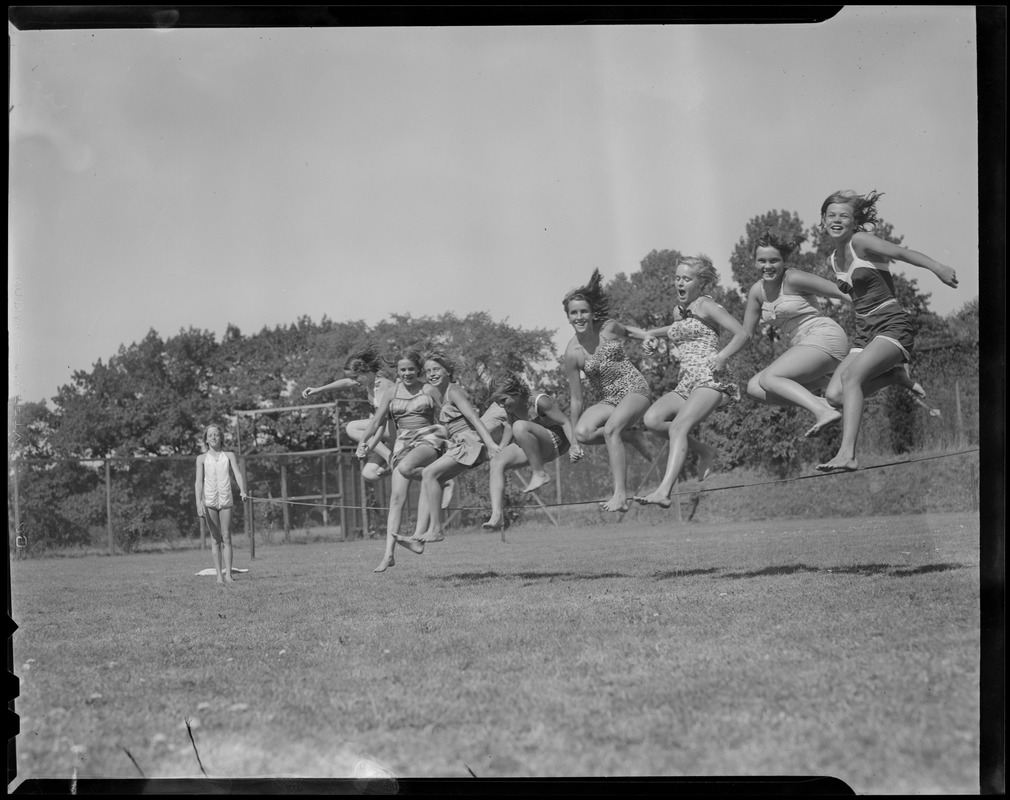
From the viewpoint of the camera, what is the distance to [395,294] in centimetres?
445

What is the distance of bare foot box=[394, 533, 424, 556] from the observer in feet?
16.3

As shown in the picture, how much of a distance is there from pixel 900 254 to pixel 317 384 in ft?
8.95

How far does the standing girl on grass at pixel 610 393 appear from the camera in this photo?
15.0ft

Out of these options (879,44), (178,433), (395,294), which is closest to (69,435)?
(178,433)

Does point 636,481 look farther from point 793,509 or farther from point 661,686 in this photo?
point 661,686

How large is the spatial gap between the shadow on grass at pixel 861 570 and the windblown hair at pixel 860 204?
4.76 ft

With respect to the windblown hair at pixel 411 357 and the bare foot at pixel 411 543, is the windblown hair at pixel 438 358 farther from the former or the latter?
the bare foot at pixel 411 543

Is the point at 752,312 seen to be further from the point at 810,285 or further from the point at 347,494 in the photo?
the point at 347,494

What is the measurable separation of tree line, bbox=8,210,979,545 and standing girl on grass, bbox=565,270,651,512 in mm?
69

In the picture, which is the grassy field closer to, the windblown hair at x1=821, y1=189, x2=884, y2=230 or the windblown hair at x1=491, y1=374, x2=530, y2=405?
the windblown hair at x1=491, y1=374, x2=530, y2=405

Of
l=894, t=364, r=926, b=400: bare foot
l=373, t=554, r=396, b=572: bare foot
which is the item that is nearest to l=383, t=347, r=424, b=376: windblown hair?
l=373, t=554, r=396, b=572: bare foot

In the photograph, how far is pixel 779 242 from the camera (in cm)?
428

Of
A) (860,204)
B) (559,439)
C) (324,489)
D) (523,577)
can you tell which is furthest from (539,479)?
(860,204)

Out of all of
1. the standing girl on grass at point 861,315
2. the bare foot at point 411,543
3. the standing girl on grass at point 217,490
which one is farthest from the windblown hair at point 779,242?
the standing girl on grass at point 217,490
